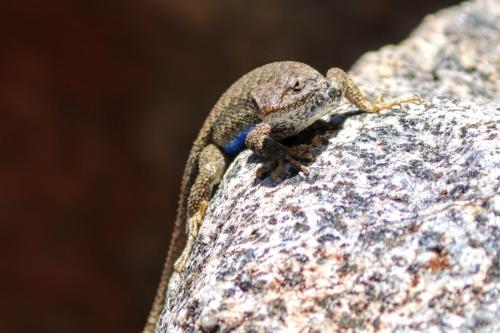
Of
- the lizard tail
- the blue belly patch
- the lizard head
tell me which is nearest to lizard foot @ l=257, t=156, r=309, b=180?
the lizard head

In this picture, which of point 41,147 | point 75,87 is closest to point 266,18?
point 75,87

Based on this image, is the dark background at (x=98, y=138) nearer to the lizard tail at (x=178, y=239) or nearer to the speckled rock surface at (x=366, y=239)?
the lizard tail at (x=178, y=239)

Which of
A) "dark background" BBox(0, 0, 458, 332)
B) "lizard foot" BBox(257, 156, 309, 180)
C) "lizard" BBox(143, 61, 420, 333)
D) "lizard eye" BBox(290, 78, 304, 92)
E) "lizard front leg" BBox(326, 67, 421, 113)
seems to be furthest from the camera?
"dark background" BBox(0, 0, 458, 332)

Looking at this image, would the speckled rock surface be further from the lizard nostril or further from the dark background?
the dark background

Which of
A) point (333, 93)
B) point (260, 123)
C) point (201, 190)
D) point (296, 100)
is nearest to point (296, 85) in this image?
point (296, 100)

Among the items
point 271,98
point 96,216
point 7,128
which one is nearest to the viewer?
point 271,98

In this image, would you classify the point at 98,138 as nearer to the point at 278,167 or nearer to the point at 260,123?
the point at 260,123

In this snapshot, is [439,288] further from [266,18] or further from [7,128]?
[266,18]
